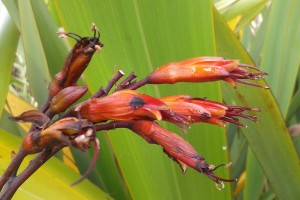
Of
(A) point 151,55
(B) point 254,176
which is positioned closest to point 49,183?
(A) point 151,55

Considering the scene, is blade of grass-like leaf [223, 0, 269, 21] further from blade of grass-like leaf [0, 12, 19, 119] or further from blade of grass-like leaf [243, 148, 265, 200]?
blade of grass-like leaf [0, 12, 19, 119]

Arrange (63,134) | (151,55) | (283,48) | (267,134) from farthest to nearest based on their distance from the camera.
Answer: (283,48)
(267,134)
(151,55)
(63,134)

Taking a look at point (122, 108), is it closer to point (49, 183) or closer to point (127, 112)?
point (127, 112)

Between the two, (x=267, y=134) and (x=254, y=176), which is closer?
(x=267, y=134)

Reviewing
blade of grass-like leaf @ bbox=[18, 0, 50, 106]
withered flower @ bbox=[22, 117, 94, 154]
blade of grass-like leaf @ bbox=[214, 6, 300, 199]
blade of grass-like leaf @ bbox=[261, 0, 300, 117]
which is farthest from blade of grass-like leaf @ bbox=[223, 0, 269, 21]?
withered flower @ bbox=[22, 117, 94, 154]

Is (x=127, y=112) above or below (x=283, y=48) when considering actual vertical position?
above

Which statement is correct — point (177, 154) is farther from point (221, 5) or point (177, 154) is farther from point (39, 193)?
point (221, 5)

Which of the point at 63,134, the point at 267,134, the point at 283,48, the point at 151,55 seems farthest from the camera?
the point at 283,48

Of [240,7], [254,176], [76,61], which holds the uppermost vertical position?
[76,61]
